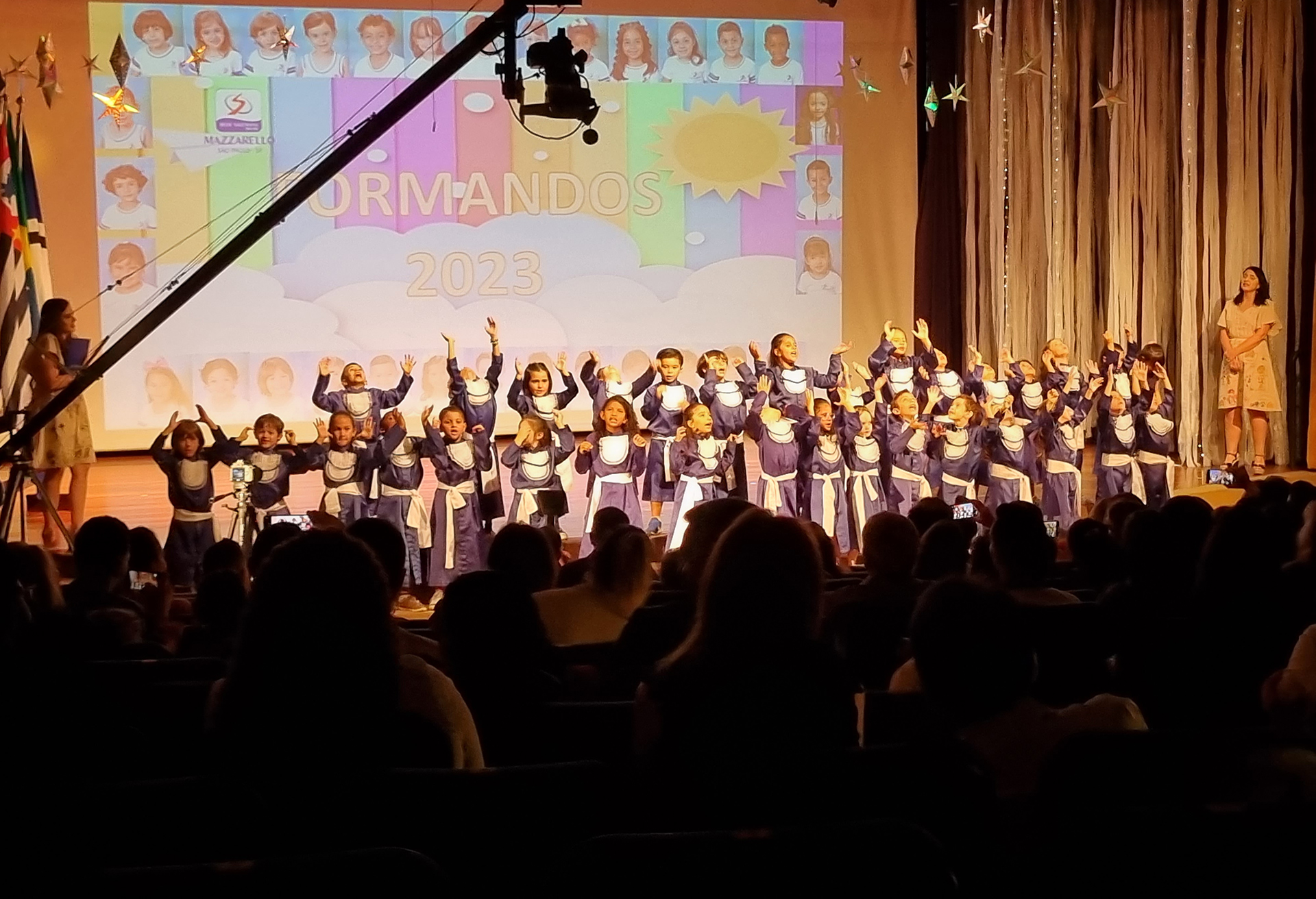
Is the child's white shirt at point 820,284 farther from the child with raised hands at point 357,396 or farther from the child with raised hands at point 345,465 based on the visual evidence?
the child with raised hands at point 345,465

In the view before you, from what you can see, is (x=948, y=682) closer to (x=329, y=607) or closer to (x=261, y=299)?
(x=329, y=607)

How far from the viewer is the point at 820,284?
1125cm

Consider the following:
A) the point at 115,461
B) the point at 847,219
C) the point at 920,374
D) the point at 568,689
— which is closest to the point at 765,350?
the point at 847,219

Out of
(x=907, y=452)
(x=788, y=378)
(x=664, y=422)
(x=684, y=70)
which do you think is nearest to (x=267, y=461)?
(x=664, y=422)

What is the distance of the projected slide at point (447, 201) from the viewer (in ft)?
32.5

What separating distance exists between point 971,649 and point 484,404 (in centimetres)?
589

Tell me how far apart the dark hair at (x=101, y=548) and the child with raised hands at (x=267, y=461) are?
281 centimetres

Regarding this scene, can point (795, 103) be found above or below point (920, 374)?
above

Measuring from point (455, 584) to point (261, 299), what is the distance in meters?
8.13

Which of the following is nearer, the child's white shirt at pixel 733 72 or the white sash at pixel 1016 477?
the white sash at pixel 1016 477

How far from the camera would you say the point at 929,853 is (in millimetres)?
1405

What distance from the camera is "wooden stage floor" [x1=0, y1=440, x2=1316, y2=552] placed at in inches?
326

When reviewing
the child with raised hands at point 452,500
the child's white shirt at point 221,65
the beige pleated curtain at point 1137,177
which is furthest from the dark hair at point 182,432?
the beige pleated curtain at point 1137,177

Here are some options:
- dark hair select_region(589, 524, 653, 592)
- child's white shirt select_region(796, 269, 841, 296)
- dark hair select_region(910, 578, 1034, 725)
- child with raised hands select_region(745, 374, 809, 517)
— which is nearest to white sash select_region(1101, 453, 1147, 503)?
child with raised hands select_region(745, 374, 809, 517)
